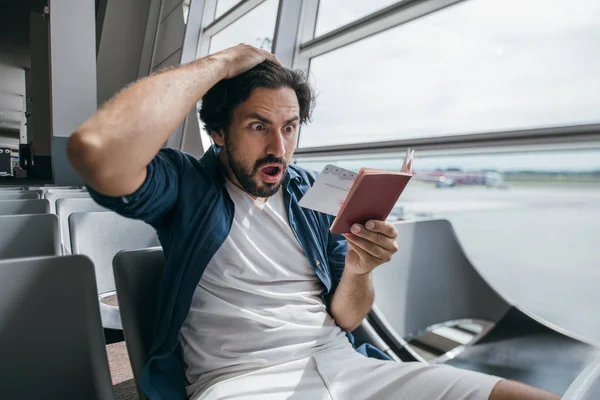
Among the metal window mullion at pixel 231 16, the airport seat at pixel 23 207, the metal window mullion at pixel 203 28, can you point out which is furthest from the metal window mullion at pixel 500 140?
the metal window mullion at pixel 203 28

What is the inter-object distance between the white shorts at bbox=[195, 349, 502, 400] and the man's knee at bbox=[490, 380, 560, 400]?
14 millimetres

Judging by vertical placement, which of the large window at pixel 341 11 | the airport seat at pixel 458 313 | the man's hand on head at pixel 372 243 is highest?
the large window at pixel 341 11

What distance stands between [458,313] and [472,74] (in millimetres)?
1328

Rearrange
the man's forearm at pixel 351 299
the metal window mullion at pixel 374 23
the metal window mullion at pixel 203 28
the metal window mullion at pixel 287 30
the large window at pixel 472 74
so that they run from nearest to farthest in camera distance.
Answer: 1. the man's forearm at pixel 351 299
2. the large window at pixel 472 74
3. the metal window mullion at pixel 374 23
4. the metal window mullion at pixel 287 30
5. the metal window mullion at pixel 203 28

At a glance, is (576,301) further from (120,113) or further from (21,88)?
(21,88)

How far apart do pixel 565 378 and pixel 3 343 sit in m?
1.52

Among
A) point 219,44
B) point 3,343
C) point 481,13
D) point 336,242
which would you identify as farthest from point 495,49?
point 219,44

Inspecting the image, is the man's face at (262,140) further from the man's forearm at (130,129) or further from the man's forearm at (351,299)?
the man's forearm at (351,299)

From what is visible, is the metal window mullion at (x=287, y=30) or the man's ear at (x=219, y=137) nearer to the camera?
the man's ear at (x=219, y=137)

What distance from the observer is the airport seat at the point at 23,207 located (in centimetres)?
212

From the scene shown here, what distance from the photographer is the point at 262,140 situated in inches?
44.3

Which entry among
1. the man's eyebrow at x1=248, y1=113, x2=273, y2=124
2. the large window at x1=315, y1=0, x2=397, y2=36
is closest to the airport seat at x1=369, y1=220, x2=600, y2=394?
the man's eyebrow at x1=248, y1=113, x2=273, y2=124

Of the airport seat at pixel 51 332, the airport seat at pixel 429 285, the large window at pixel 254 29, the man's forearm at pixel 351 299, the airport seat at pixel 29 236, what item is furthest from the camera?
the large window at pixel 254 29

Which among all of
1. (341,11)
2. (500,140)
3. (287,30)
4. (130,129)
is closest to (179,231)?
(130,129)
